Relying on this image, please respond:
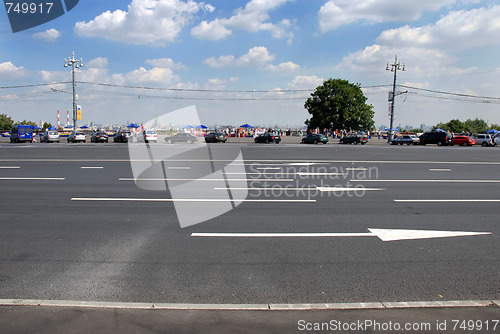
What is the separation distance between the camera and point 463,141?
4694cm

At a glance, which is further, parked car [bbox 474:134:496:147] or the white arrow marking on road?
parked car [bbox 474:134:496:147]

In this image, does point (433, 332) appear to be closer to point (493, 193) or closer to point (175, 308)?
point (175, 308)

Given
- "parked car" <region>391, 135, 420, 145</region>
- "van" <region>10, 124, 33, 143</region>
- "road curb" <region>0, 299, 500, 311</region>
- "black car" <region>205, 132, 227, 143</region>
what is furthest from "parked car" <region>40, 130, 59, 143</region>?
"road curb" <region>0, 299, 500, 311</region>

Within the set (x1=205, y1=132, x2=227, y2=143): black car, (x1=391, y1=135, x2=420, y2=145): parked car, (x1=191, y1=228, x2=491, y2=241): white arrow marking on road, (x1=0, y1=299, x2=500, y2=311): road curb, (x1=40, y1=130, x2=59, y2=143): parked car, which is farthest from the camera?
(x1=391, y1=135, x2=420, y2=145): parked car

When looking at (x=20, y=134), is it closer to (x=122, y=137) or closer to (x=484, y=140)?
(x=122, y=137)

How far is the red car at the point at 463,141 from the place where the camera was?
153 feet

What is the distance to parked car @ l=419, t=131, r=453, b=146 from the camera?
47.9 meters

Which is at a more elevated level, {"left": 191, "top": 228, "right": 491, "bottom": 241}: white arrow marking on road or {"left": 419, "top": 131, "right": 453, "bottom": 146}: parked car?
{"left": 419, "top": 131, "right": 453, "bottom": 146}: parked car

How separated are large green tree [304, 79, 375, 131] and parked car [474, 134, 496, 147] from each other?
31.6 meters

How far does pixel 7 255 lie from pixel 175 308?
3212 mm

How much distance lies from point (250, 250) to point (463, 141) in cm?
5003

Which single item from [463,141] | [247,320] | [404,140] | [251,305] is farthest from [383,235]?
[404,140]

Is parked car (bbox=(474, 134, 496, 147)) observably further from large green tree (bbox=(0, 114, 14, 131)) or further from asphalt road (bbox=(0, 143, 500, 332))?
large green tree (bbox=(0, 114, 14, 131))

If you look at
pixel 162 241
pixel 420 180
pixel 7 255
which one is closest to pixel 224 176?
pixel 420 180
